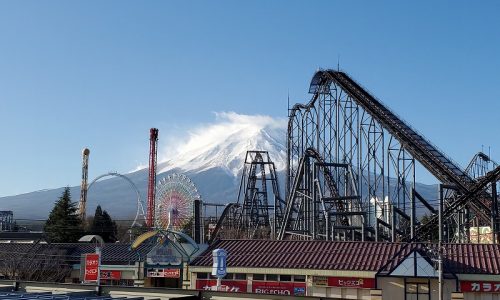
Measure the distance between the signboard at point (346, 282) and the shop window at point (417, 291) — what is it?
Result: 1507 mm

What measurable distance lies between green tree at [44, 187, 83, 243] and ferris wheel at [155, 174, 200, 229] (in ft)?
44.0

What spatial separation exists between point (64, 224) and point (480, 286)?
5109cm

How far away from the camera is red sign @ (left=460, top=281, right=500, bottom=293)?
1065 inches

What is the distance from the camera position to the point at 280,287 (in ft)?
102

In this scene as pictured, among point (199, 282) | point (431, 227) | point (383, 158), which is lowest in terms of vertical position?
point (199, 282)

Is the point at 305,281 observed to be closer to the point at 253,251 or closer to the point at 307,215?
the point at 253,251

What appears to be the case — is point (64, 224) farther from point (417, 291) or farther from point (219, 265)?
point (417, 291)

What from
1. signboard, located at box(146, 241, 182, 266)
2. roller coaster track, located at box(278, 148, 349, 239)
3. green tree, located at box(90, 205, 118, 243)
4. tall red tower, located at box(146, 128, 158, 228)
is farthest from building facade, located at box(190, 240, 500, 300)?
tall red tower, located at box(146, 128, 158, 228)

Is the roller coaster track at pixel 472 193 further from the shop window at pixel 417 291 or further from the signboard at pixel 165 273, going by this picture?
the signboard at pixel 165 273

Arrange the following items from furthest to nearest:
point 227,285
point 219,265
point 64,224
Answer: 1. point 64,224
2. point 227,285
3. point 219,265

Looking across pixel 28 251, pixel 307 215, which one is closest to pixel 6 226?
pixel 28 251

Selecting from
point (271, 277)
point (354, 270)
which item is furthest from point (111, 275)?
point (354, 270)

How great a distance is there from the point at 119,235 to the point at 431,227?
61556 mm

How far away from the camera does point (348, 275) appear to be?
95.9 feet
